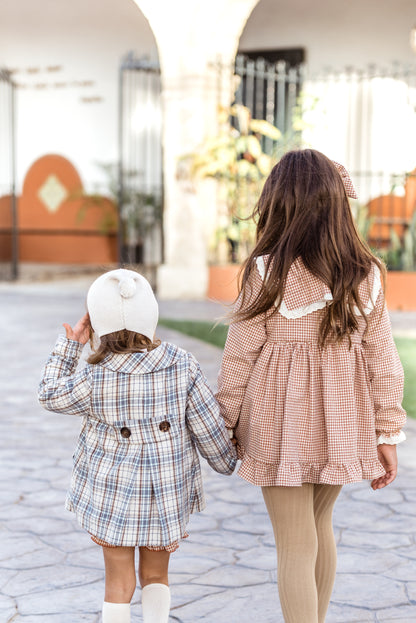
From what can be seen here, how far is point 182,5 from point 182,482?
778 centimetres

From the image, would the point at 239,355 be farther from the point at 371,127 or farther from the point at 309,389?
the point at 371,127

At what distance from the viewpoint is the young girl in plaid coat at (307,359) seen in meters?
1.86

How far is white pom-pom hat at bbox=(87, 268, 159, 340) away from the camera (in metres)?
1.88

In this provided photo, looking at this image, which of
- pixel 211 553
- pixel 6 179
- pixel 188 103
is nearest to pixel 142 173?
pixel 6 179

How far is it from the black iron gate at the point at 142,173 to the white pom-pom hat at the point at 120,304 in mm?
10075

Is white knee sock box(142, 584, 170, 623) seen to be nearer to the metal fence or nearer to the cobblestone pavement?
the cobblestone pavement

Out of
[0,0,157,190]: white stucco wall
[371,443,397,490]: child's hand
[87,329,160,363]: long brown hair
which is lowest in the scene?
[371,443,397,490]: child's hand

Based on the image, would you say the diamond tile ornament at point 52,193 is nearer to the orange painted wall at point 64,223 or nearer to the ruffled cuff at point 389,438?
the orange painted wall at point 64,223

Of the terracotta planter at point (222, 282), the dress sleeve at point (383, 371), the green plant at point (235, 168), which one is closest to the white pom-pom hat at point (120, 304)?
the dress sleeve at point (383, 371)

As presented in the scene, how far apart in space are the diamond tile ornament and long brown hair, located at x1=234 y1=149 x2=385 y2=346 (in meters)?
12.0

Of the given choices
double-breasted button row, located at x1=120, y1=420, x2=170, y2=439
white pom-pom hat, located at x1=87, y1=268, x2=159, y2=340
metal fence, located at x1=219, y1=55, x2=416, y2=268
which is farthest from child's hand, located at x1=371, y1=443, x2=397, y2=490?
metal fence, located at x1=219, y1=55, x2=416, y2=268

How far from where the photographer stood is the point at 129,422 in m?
1.88

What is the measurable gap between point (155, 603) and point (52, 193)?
1215cm

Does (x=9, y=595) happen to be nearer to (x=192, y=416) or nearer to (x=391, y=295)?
(x=192, y=416)
